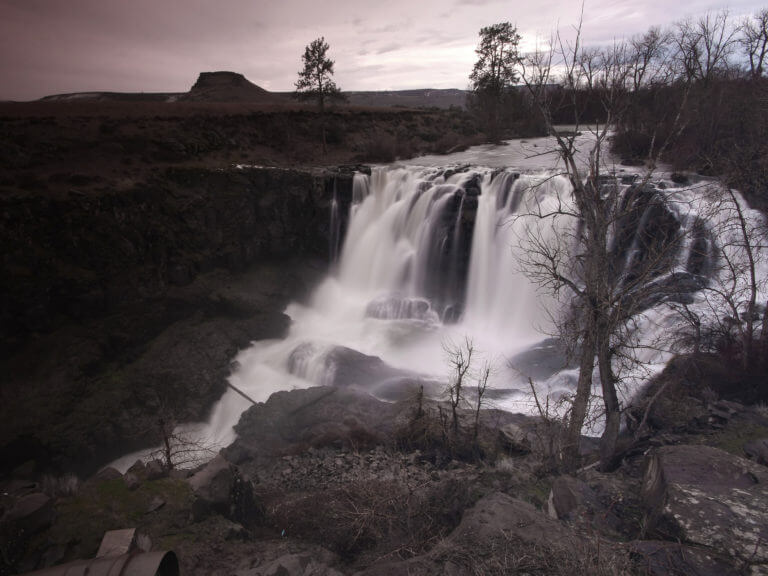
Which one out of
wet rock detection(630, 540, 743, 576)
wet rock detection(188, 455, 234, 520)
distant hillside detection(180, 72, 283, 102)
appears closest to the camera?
wet rock detection(630, 540, 743, 576)

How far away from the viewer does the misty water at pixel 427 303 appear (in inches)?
508

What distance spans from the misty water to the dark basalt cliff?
106cm

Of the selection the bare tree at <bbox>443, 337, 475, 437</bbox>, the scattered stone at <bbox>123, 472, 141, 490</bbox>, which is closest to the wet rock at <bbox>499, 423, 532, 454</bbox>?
the bare tree at <bbox>443, 337, 475, 437</bbox>

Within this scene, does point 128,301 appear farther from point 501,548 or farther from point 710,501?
point 710,501

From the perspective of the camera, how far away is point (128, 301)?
14.7 m

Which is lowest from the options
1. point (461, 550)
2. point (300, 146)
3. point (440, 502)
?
point (440, 502)

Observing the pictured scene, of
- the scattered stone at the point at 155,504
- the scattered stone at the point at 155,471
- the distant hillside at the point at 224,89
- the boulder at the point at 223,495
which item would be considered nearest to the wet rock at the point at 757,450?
the boulder at the point at 223,495

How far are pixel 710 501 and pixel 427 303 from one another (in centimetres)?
1293

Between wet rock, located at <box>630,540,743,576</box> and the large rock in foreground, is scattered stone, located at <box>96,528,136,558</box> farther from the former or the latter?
the large rock in foreground

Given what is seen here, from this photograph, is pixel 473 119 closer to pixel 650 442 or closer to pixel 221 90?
pixel 221 90

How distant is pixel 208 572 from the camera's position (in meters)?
4.78

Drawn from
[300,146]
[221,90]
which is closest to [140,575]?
[300,146]

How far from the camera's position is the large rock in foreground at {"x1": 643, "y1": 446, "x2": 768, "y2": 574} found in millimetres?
4020

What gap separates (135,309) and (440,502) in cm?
1332
